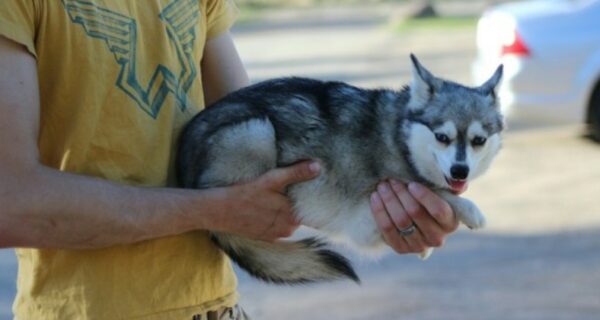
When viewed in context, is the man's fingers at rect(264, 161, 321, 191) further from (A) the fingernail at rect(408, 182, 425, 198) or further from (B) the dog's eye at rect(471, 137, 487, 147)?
(B) the dog's eye at rect(471, 137, 487, 147)

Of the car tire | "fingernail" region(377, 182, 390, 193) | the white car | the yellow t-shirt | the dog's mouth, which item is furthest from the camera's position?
the car tire

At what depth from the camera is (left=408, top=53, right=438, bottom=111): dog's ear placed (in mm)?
3550

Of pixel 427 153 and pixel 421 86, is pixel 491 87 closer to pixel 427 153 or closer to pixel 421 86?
pixel 421 86

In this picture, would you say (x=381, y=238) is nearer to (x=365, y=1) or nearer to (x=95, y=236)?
(x=95, y=236)

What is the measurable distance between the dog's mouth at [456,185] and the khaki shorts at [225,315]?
700 millimetres

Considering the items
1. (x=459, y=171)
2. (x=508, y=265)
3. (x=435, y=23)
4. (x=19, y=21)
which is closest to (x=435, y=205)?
(x=459, y=171)

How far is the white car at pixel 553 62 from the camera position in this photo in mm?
11875

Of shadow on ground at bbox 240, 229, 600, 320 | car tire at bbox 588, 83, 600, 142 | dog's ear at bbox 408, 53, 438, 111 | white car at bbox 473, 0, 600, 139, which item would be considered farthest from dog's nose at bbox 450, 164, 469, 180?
car tire at bbox 588, 83, 600, 142

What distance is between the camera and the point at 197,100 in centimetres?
323

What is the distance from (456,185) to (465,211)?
79 mm

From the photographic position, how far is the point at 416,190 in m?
3.15

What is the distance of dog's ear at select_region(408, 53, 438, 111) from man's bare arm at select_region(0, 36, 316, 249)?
2.58ft

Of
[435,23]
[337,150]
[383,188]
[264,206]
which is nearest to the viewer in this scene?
[264,206]

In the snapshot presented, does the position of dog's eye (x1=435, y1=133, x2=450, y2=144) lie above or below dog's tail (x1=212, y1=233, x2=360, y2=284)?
above
